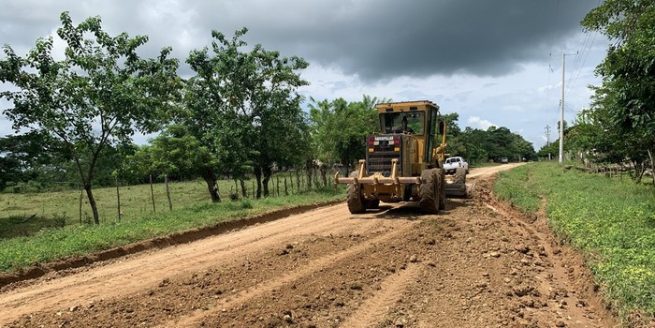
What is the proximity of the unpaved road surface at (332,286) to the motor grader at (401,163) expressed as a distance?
2471 millimetres

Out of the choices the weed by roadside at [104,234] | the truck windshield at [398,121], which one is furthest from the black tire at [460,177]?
the weed by roadside at [104,234]

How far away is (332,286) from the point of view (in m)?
6.57

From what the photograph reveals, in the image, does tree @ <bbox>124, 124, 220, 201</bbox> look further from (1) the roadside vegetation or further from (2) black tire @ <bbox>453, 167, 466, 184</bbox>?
(2) black tire @ <bbox>453, 167, 466, 184</bbox>

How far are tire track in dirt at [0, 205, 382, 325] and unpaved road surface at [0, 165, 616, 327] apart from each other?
0.03 meters

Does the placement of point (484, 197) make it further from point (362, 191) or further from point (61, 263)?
point (61, 263)

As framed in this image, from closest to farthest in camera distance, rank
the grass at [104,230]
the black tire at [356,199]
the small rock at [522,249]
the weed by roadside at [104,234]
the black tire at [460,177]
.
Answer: the small rock at [522,249], the weed by roadside at [104,234], the grass at [104,230], the black tire at [356,199], the black tire at [460,177]

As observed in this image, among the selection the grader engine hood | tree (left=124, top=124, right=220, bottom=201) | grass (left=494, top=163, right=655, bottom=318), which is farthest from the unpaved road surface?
tree (left=124, top=124, right=220, bottom=201)

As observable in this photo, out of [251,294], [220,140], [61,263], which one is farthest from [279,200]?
[251,294]

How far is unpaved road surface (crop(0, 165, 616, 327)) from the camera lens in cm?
555

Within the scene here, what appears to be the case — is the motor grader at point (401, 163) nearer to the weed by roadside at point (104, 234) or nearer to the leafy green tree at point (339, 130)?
the weed by roadside at point (104, 234)

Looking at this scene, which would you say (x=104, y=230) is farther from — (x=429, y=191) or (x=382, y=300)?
(x=429, y=191)

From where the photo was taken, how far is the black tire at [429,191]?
13.0 m

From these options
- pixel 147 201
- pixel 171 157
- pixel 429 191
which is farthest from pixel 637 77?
pixel 147 201

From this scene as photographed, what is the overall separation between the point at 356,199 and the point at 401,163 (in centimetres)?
161
